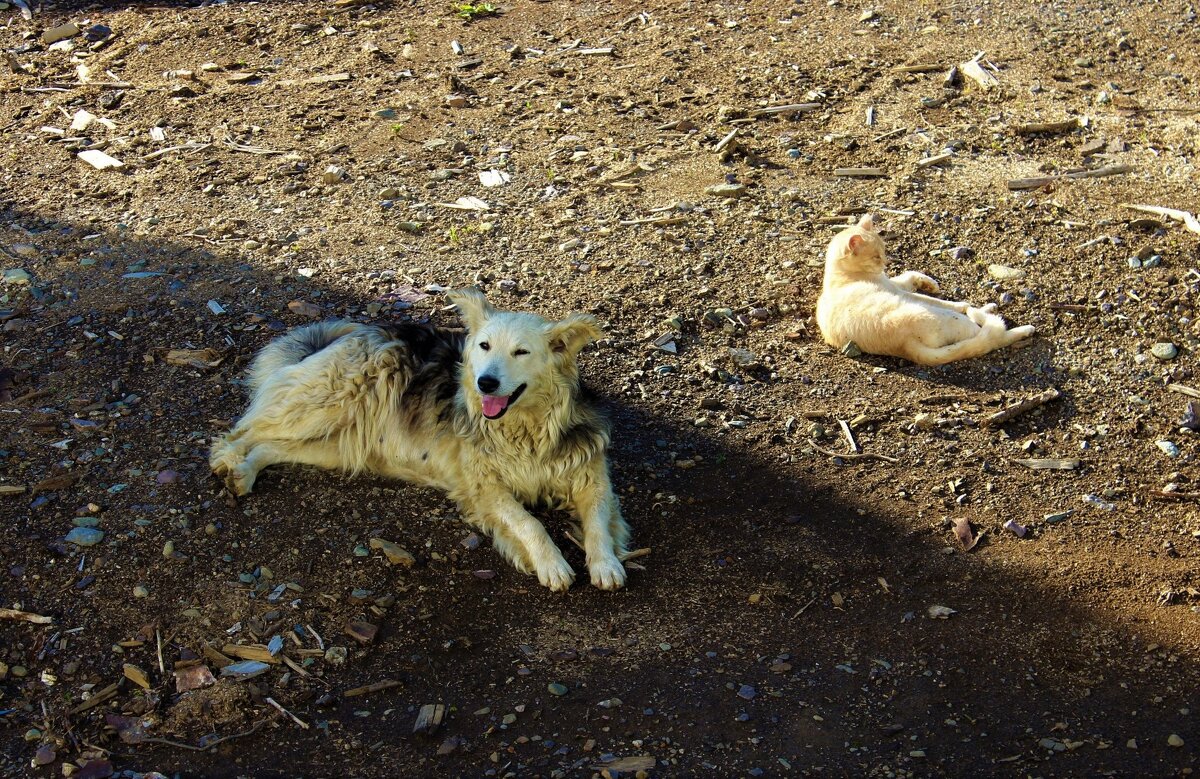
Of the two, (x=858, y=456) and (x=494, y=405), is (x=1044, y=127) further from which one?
(x=494, y=405)

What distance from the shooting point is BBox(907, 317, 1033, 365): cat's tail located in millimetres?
6664

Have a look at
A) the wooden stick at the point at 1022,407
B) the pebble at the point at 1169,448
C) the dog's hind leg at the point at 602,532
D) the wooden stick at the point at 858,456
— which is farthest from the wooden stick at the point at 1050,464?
the dog's hind leg at the point at 602,532

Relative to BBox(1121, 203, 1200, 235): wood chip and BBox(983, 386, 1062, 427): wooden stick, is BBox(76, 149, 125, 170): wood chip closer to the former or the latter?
BBox(983, 386, 1062, 427): wooden stick

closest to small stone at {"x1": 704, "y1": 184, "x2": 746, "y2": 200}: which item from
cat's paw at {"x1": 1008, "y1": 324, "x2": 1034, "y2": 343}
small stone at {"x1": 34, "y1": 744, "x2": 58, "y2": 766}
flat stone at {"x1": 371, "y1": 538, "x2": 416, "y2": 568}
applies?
cat's paw at {"x1": 1008, "y1": 324, "x2": 1034, "y2": 343}

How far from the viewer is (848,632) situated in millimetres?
5012

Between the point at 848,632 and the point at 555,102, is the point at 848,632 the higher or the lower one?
the lower one

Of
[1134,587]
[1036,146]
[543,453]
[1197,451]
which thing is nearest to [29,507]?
[543,453]

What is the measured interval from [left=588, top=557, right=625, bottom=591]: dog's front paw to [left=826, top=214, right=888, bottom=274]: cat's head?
2.72 meters

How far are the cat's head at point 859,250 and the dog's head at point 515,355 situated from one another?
6.96 ft

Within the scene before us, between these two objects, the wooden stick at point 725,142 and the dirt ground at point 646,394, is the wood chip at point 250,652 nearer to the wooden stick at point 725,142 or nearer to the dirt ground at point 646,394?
the dirt ground at point 646,394

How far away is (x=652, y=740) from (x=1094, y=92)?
766 cm

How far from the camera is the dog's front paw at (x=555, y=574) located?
5.32m

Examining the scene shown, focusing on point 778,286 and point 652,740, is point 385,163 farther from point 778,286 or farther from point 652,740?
point 652,740

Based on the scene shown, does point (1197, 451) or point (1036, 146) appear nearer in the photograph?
point (1197, 451)
